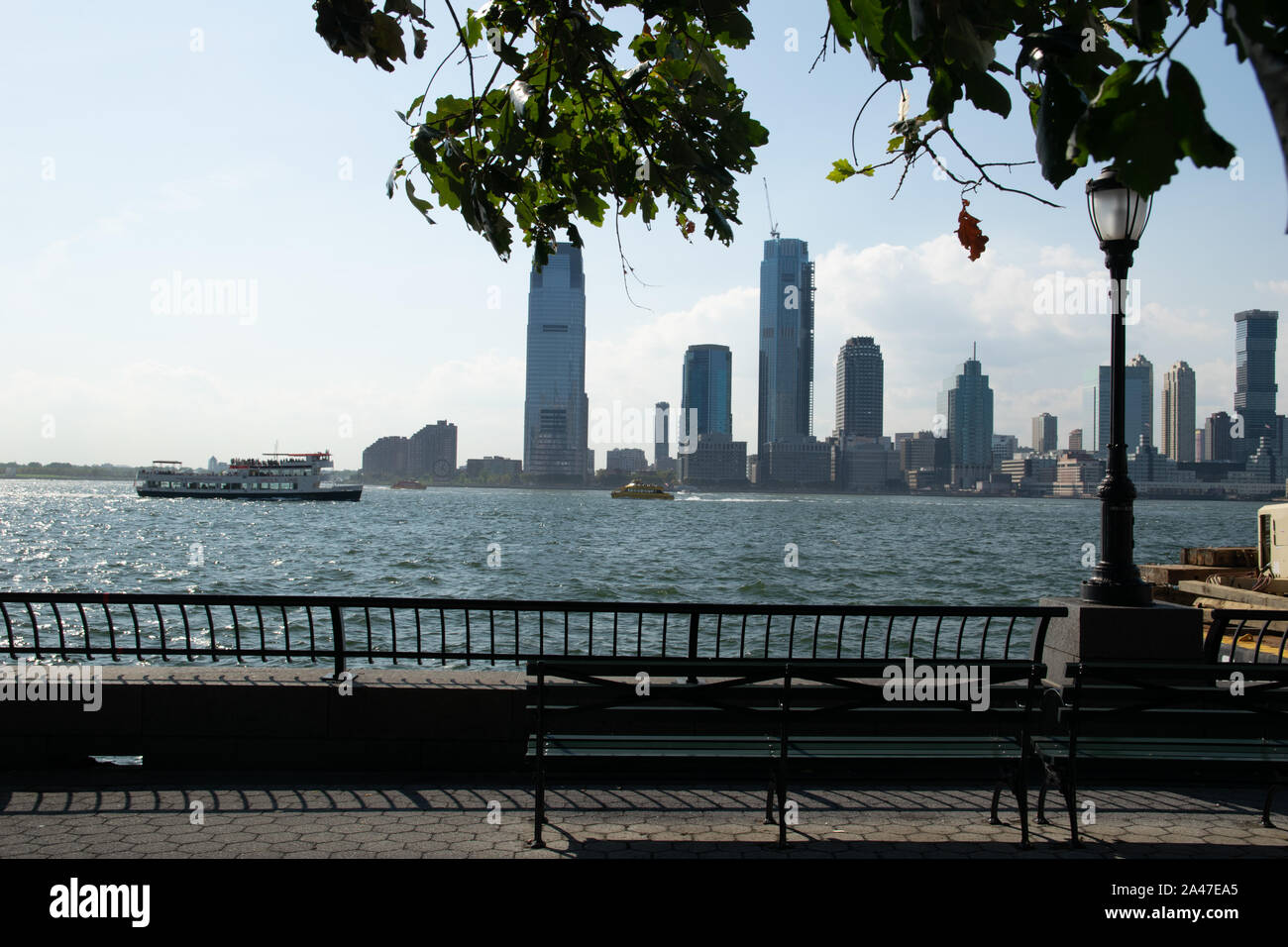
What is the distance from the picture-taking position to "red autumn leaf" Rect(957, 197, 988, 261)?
4.52 m

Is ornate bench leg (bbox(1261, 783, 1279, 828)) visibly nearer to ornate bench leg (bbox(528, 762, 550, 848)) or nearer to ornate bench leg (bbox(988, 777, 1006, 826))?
ornate bench leg (bbox(988, 777, 1006, 826))

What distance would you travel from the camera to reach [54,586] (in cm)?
4031

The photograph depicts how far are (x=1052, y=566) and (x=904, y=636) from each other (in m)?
35.0

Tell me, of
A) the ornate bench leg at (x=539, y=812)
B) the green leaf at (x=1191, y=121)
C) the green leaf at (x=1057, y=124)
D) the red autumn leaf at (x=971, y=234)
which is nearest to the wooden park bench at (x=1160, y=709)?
the red autumn leaf at (x=971, y=234)

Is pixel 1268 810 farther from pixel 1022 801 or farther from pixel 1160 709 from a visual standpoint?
pixel 1022 801

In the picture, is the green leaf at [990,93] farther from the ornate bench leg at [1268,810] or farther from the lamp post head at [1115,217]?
the lamp post head at [1115,217]

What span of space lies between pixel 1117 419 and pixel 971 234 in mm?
3759

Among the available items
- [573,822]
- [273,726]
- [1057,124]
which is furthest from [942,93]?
[273,726]

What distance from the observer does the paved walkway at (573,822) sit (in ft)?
16.8

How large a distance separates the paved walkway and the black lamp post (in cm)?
155

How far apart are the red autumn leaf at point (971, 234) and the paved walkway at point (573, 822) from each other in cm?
323

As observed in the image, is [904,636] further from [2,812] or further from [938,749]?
[2,812]

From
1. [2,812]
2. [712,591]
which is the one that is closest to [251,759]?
[2,812]
